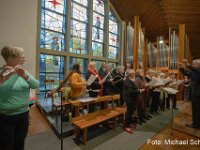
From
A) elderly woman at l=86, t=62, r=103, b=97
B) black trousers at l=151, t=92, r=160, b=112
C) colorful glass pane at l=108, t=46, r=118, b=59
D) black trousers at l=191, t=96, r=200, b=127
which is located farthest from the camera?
colorful glass pane at l=108, t=46, r=118, b=59

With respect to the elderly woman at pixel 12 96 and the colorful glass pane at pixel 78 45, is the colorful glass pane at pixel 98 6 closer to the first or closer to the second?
the colorful glass pane at pixel 78 45

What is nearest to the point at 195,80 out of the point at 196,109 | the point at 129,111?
the point at 196,109

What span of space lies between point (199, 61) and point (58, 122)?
3.02 m

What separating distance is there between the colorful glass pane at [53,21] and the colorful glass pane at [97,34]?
143 centimetres

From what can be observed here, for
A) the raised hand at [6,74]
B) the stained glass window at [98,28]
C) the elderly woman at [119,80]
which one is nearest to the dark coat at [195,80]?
the elderly woman at [119,80]

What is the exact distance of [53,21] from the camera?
511 centimetres

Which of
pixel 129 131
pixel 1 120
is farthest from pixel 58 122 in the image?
pixel 1 120

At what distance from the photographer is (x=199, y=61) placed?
10.0 feet

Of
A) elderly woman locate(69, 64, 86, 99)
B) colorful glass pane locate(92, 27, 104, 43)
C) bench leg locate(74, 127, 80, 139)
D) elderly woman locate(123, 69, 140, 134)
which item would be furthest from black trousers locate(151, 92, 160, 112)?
colorful glass pane locate(92, 27, 104, 43)

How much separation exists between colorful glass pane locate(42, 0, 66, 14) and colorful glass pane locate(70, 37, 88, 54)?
102 cm

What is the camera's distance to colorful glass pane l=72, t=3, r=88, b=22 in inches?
222

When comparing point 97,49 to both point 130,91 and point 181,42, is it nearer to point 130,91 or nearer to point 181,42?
point 181,42

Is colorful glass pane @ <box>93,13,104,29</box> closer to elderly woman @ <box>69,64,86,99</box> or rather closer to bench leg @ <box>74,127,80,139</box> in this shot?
elderly woman @ <box>69,64,86,99</box>

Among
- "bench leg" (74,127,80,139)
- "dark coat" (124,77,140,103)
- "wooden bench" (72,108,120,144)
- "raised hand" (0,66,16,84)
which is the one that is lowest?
"bench leg" (74,127,80,139)
